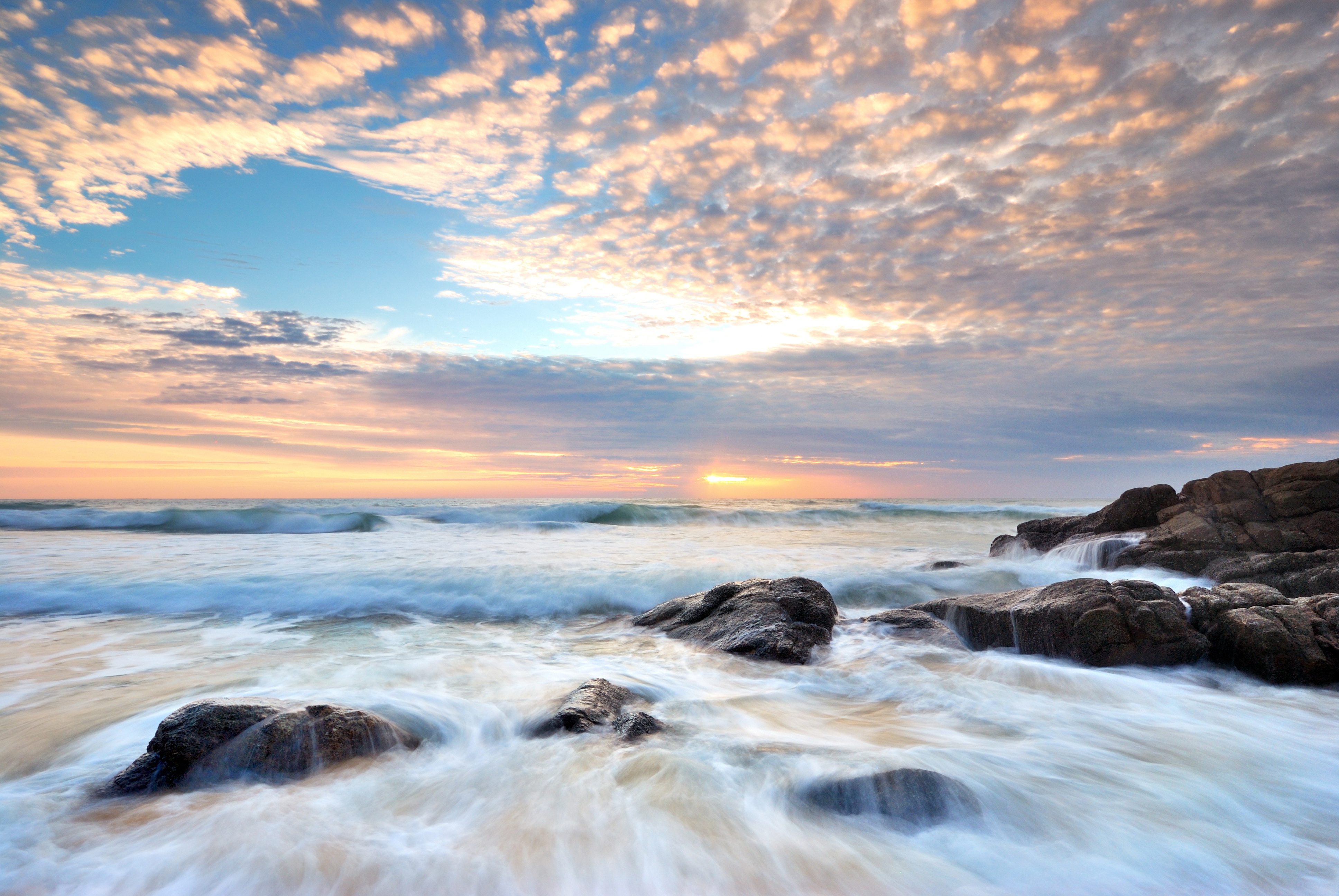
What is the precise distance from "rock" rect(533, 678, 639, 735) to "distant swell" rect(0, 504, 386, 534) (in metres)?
22.4

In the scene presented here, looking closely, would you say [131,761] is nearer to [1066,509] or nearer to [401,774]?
[401,774]

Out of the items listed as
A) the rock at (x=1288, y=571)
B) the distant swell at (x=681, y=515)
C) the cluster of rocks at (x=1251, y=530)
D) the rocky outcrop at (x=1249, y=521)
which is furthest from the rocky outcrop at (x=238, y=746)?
the distant swell at (x=681, y=515)

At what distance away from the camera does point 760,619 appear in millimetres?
7238

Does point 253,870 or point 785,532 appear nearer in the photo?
point 253,870

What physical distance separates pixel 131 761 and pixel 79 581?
9.86 m

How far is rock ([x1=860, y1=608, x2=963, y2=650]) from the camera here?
7035 mm

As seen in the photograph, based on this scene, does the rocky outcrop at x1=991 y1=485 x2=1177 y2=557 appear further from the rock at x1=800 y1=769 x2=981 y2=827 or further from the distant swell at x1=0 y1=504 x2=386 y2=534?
the distant swell at x1=0 y1=504 x2=386 y2=534

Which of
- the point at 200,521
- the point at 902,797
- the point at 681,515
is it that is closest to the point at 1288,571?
the point at 902,797

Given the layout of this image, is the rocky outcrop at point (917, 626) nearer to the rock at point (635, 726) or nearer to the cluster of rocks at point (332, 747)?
the cluster of rocks at point (332, 747)

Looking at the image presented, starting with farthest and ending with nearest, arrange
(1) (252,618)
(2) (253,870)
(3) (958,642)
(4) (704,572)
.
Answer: (4) (704,572) < (1) (252,618) < (3) (958,642) < (2) (253,870)

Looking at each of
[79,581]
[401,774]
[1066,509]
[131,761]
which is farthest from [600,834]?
[1066,509]

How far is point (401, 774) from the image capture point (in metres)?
4.07

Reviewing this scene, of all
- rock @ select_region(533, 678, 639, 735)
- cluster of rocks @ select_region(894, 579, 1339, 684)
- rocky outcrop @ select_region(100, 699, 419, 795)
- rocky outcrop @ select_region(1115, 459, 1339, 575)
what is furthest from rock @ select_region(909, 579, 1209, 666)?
rocky outcrop @ select_region(100, 699, 419, 795)

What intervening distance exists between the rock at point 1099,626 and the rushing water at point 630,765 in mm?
267
